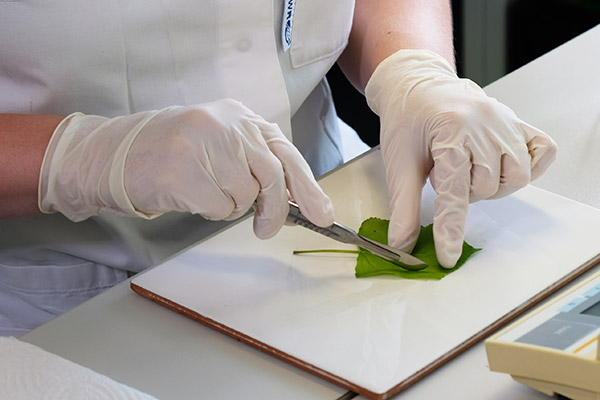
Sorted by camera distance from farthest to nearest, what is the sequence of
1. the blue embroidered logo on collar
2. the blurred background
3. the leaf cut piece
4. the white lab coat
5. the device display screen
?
the blurred background, the blue embroidered logo on collar, the white lab coat, the leaf cut piece, the device display screen

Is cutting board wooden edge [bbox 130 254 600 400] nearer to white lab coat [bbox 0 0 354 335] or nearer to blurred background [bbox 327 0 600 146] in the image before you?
white lab coat [bbox 0 0 354 335]

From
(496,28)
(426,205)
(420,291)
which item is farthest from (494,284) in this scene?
(496,28)

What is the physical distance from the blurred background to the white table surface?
1.75 m

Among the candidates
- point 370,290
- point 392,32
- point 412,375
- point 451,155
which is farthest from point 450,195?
point 392,32

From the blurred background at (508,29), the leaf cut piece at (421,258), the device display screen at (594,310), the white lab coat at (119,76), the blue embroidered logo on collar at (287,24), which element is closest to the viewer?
the device display screen at (594,310)

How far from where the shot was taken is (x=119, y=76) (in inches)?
43.0

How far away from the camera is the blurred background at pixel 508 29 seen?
278 centimetres

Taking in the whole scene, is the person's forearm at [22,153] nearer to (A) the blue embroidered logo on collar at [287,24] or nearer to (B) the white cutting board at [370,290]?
(B) the white cutting board at [370,290]

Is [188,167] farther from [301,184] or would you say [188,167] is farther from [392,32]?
[392,32]

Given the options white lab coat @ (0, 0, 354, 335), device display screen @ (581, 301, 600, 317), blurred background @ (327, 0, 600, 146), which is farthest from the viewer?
blurred background @ (327, 0, 600, 146)

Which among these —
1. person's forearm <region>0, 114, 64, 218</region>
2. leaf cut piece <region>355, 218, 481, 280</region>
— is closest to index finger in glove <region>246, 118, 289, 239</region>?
leaf cut piece <region>355, 218, 481, 280</region>

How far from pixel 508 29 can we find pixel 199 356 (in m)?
2.32

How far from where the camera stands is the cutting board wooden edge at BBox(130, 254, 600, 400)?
743 millimetres

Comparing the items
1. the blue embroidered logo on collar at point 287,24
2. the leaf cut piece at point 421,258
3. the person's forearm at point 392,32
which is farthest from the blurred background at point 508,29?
the leaf cut piece at point 421,258
